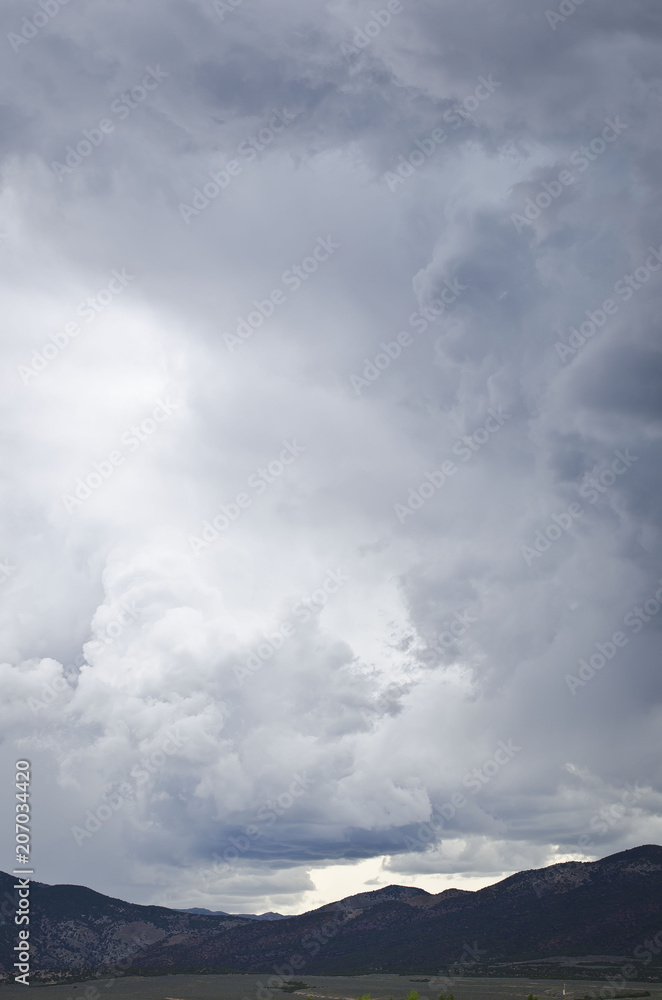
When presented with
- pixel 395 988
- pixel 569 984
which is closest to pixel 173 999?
pixel 395 988

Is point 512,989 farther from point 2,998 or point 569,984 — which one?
point 2,998

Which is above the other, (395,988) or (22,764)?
(22,764)

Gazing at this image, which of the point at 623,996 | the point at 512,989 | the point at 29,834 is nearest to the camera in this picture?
the point at 29,834

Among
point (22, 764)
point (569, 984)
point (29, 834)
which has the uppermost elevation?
point (22, 764)

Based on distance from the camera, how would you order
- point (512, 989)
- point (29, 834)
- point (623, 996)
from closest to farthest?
point (29, 834), point (623, 996), point (512, 989)

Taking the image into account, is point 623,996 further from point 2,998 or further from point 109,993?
point 2,998

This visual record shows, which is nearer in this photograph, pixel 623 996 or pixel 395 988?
pixel 623 996

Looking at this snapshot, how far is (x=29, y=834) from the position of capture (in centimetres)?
7800

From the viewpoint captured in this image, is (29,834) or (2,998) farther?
(2,998)

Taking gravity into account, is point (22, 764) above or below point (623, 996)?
above

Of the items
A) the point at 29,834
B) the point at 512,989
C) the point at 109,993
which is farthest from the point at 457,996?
the point at 29,834

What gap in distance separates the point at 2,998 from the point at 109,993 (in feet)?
77.6

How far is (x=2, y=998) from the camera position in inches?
7397

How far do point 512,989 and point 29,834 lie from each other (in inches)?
5847
